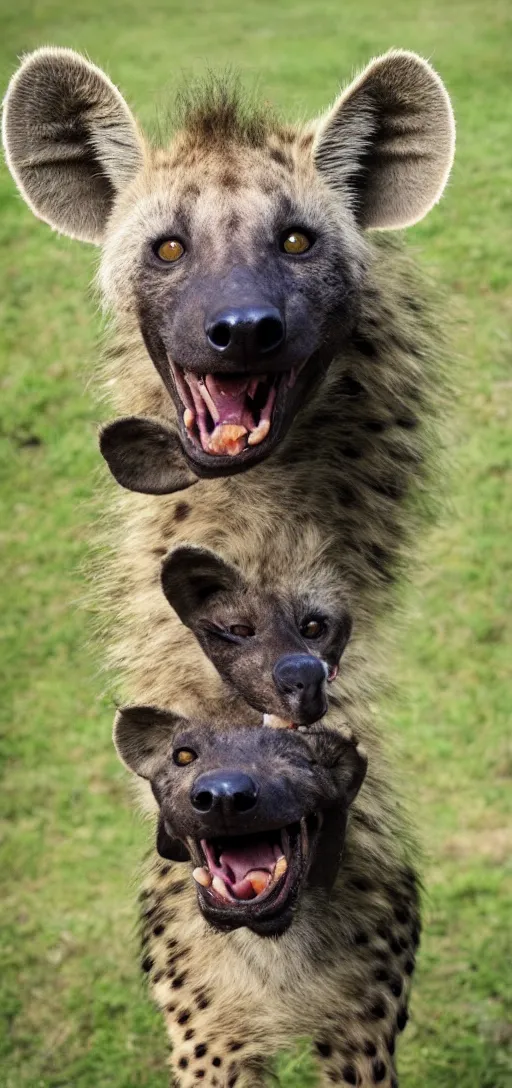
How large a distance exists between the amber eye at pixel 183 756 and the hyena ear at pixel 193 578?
27 centimetres

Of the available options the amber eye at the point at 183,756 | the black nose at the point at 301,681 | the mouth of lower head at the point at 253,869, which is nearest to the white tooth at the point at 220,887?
the mouth of lower head at the point at 253,869

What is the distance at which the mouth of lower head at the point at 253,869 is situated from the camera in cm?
297

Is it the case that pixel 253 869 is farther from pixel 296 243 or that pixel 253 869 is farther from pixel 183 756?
pixel 296 243

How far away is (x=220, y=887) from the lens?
2986 millimetres

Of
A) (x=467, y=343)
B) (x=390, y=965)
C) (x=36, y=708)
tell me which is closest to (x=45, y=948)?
(x=36, y=708)

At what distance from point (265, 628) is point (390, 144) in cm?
124

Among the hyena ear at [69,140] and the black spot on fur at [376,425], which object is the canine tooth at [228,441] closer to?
the black spot on fur at [376,425]

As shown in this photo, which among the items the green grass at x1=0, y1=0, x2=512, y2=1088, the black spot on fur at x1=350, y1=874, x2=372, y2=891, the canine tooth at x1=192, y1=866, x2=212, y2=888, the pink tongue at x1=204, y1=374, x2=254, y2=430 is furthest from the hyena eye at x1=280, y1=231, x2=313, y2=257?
the black spot on fur at x1=350, y1=874, x2=372, y2=891

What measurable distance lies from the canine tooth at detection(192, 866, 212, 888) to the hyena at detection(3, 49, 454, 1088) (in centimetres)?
33

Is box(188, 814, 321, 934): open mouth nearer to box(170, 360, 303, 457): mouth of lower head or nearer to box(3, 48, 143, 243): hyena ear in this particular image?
box(170, 360, 303, 457): mouth of lower head

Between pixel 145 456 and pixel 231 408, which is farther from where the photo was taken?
pixel 145 456

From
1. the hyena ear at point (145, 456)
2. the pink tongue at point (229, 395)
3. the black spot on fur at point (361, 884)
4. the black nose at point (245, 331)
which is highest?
the black nose at point (245, 331)

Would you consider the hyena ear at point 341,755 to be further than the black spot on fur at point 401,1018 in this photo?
No

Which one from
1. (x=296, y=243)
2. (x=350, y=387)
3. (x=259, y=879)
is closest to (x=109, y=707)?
(x=350, y=387)
